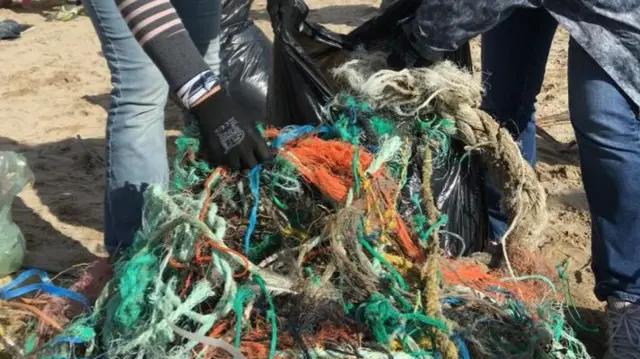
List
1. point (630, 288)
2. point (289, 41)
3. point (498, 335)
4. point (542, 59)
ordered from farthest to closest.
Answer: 1. point (542, 59)
2. point (289, 41)
3. point (630, 288)
4. point (498, 335)

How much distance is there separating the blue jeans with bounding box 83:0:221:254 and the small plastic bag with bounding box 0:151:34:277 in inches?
18.6

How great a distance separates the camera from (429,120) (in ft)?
6.43

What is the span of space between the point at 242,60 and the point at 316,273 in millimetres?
1733

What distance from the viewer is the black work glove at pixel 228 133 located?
1590mm

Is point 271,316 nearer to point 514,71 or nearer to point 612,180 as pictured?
point 612,180

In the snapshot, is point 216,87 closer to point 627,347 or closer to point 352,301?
point 352,301

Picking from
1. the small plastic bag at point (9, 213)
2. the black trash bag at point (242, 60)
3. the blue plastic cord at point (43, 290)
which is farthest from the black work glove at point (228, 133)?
the black trash bag at point (242, 60)

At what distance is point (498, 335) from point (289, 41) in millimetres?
973

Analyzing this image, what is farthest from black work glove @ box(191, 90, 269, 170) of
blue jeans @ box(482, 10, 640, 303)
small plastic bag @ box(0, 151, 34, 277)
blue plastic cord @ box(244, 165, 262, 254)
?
small plastic bag @ box(0, 151, 34, 277)

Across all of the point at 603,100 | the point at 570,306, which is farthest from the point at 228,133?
the point at 570,306

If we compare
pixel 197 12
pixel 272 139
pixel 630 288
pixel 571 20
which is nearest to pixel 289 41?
pixel 197 12

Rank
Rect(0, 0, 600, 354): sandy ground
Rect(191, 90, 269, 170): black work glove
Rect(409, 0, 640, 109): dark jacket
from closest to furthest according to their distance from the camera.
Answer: Rect(191, 90, 269, 170): black work glove, Rect(409, 0, 640, 109): dark jacket, Rect(0, 0, 600, 354): sandy ground

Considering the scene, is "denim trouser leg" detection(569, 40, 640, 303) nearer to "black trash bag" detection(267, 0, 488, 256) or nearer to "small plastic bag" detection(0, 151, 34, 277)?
"black trash bag" detection(267, 0, 488, 256)

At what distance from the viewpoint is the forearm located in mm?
1859
